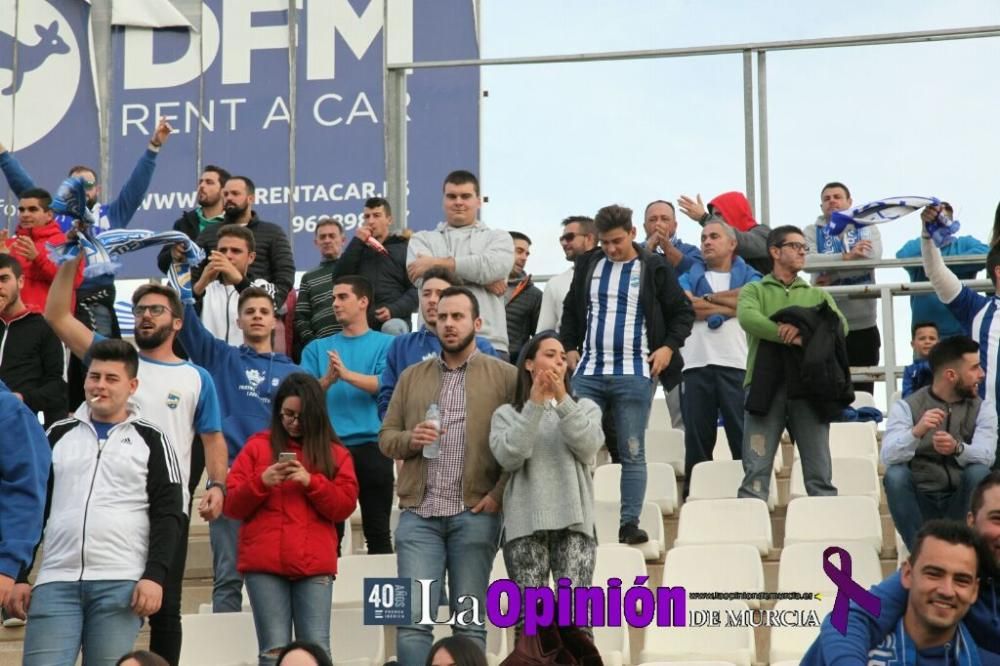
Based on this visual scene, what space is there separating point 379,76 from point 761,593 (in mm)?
6811

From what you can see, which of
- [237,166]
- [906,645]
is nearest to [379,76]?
[237,166]

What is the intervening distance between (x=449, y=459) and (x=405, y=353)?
3.52 ft

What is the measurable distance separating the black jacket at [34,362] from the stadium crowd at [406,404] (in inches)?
0.4

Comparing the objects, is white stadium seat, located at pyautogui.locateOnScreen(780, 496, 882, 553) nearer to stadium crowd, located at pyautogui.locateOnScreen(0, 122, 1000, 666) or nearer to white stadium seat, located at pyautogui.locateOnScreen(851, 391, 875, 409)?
stadium crowd, located at pyautogui.locateOnScreen(0, 122, 1000, 666)

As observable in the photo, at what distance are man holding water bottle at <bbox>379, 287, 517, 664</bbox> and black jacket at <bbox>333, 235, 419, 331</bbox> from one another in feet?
7.95

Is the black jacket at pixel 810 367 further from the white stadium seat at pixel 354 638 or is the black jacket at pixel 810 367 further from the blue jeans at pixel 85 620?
the blue jeans at pixel 85 620

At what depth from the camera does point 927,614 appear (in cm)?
431

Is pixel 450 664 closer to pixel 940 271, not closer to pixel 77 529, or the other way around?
pixel 77 529

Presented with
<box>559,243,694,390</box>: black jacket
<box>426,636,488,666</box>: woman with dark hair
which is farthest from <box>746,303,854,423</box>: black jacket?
<box>426,636,488,666</box>: woman with dark hair

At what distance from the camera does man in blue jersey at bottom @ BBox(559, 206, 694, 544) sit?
7809 mm

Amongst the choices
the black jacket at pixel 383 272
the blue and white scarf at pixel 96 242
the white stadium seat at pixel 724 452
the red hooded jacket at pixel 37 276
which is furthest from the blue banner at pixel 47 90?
the white stadium seat at pixel 724 452

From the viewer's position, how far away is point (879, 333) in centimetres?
984

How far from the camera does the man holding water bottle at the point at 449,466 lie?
6395mm

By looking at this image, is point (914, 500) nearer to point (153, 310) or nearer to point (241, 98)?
point (153, 310)
